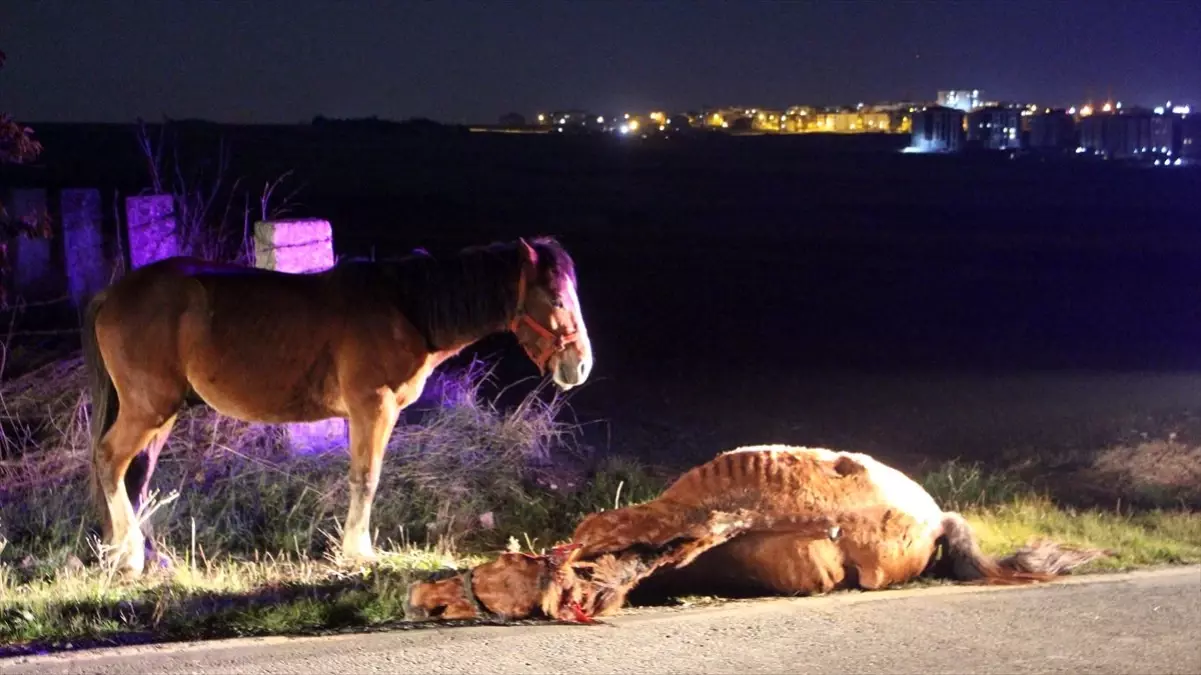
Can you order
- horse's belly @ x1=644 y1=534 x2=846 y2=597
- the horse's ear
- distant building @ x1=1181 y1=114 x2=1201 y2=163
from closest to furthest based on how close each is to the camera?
horse's belly @ x1=644 y1=534 x2=846 y2=597 → the horse's ear → distant building @ x1=1181 y1=114 x2=1201 y2=163

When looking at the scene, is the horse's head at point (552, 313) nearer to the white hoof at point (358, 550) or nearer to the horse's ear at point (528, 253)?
the horse's ear at point (528, 253)

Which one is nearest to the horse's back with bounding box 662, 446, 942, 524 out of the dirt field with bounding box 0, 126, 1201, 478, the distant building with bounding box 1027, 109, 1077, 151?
the dirt field with bounding box 0, 126, 1201, 478

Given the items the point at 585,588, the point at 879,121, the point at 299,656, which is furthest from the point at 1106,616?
the point at 879,121

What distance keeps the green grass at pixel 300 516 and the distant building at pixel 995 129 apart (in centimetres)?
7609

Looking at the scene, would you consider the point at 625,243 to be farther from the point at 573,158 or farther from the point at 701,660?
the point at 573,158

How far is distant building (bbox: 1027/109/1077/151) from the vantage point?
7894cm

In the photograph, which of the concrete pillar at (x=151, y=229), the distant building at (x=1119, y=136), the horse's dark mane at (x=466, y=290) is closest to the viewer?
the horse's dark mane at (x=466, y=290)

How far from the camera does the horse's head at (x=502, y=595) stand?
204 inches

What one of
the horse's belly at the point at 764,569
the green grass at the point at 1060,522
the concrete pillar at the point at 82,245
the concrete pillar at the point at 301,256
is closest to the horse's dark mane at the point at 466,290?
the horse's belly at the point at 764,569

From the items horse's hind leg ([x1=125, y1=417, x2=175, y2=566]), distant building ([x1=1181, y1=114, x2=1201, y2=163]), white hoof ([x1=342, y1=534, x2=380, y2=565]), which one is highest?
distant building ([x1=1181, y1=114, x2=1201, y2=163])

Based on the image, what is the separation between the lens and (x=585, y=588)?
5.23m

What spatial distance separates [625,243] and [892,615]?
21.8 m

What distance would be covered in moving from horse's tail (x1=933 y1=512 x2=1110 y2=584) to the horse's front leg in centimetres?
279

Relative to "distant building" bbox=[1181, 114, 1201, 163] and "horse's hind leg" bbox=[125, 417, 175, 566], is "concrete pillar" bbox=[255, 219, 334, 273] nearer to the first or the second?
"horse's hind leg" bbox=[125, 417, 175, 566]
